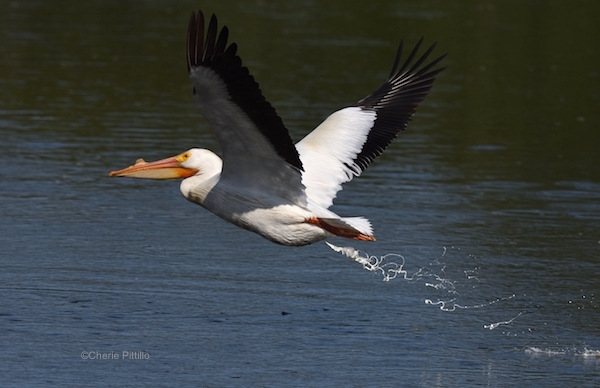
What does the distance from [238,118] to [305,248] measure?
9.79ft

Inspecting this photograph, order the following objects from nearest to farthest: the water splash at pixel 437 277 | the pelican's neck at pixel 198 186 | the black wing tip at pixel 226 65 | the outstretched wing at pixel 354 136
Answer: the black wing tip at pixel 226 65 < the pelican's neck at pixel 198 186 < the outstretched wing at pixel 354 136 < the water splash at pixel 437 277

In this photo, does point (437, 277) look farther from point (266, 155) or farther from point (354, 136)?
point (266, 155)

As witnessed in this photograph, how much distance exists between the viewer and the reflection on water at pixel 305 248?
6184 millimetres

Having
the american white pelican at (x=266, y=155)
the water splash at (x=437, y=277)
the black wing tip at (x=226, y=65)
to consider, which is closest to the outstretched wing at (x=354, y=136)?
the american white pelican at (x=266, y=155)

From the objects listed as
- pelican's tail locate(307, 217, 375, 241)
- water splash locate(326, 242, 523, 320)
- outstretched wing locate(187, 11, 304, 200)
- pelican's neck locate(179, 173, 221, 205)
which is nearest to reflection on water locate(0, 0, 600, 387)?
water splash locate(326, 242, 523, 320)

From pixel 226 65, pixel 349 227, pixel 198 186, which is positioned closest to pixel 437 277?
pixel 349 227

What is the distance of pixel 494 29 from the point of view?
2203 cm

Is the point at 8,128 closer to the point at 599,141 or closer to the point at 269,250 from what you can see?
the point at 269,250

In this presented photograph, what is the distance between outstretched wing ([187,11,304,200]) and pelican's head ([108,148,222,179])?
8.1 inches

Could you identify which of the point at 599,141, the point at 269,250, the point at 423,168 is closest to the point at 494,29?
the point at 599,141

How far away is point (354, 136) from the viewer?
7.32m

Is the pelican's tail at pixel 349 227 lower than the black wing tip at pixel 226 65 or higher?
lower

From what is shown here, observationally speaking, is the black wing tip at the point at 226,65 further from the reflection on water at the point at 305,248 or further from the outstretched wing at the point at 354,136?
the reflection on water at the point at 305,248

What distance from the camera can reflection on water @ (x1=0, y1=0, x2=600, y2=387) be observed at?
6184 mm
